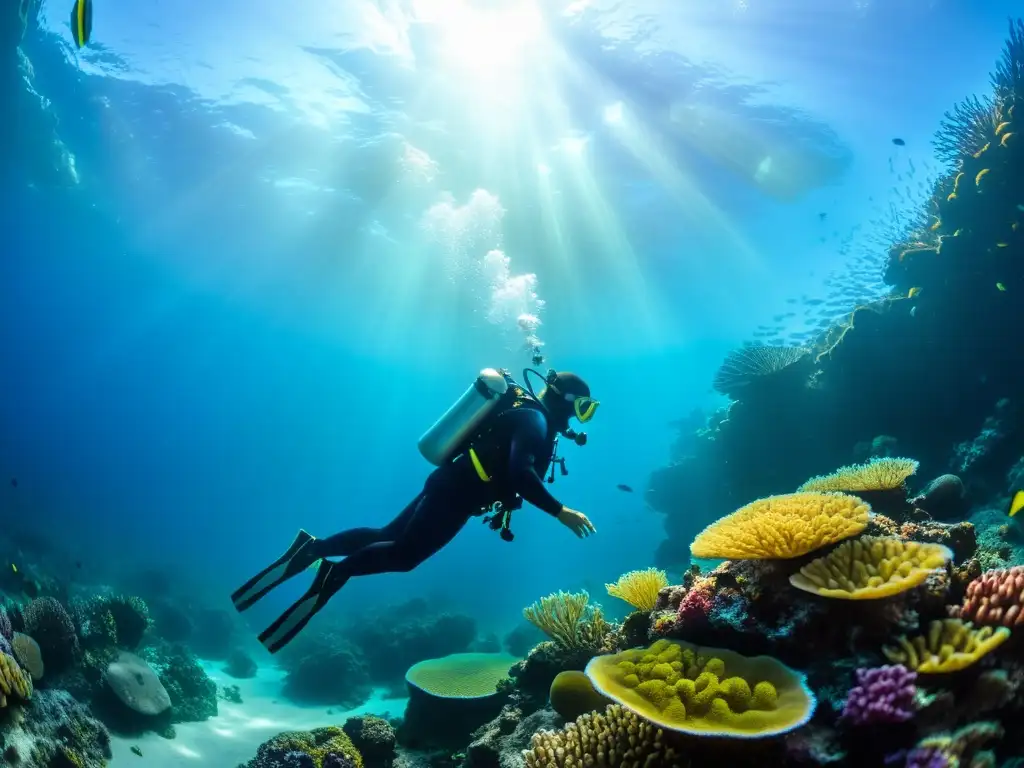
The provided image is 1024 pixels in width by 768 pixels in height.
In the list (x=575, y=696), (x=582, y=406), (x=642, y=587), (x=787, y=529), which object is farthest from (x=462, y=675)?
(x=787, y=529)

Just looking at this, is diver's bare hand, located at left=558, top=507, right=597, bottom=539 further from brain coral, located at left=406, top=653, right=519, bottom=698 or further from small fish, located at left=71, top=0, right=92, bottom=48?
small fish, located at left=71, top=0, right=92, bottom=48

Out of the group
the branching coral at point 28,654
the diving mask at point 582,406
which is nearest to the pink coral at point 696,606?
the diving mask at point 582,406

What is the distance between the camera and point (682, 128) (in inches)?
791

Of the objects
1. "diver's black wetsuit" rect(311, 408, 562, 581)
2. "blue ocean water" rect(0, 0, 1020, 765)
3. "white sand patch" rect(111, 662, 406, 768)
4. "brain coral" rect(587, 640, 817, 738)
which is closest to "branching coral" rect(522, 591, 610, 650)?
"diver's black wetsuit" rect(311, 408, 562, 581)

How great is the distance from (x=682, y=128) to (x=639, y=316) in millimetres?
16887

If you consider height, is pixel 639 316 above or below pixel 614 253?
above

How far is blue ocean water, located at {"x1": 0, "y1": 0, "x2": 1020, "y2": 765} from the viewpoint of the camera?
17.4m

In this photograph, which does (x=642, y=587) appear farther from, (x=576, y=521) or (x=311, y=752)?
(x=311, y=752)

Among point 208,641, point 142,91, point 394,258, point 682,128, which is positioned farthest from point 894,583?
point 394,258

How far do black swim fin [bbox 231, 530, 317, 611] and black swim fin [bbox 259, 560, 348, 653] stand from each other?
540mm

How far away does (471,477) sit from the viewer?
5.19 m

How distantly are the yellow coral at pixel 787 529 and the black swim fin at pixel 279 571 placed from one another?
168 inches

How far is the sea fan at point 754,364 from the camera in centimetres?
1347

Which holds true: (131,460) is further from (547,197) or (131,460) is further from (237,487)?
(547,197)
